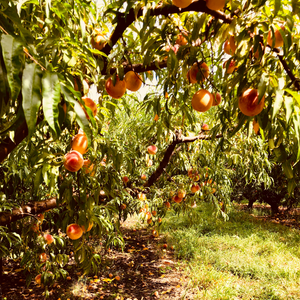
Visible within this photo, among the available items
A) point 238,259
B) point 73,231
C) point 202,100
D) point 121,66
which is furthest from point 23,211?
point 238,259

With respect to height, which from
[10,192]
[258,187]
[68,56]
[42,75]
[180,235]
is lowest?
[180,235]

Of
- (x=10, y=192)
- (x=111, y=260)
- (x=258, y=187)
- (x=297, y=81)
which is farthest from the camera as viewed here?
(x=258, y=187)

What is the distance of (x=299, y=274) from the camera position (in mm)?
3910

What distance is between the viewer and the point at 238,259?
4.53 metres

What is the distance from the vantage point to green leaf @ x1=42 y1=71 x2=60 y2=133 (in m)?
0.43

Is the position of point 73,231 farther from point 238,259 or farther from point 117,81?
point 238,259

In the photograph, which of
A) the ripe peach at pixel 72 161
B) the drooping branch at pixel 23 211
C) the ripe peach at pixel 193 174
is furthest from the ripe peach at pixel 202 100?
the ripe peach at pixel 193 174

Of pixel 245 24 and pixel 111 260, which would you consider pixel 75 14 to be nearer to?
pixel 245 24

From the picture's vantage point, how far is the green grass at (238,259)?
3490 mm

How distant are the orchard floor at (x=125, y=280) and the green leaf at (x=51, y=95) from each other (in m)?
3.68

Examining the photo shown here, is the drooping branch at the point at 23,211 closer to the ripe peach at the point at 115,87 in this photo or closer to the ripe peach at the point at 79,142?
the ripe peach at the point at 79,142

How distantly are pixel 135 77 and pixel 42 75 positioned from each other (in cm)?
82

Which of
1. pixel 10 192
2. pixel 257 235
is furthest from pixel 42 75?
pixel 257 235

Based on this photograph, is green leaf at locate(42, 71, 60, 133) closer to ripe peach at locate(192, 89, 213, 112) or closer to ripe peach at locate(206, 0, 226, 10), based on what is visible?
ripe peach at locate(206, 0, 226, 10)
